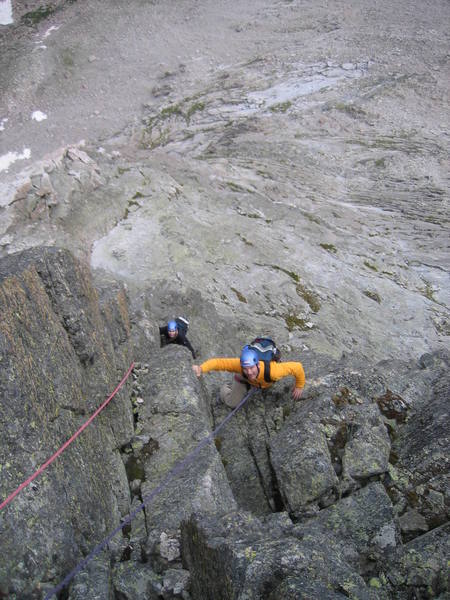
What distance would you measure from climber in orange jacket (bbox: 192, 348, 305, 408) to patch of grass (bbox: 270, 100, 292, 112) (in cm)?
2637

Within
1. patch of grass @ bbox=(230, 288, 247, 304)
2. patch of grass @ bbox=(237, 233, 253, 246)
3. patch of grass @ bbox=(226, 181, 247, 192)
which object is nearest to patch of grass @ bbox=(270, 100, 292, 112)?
patch of grass @ bbox=(226, 181, 247, 192)

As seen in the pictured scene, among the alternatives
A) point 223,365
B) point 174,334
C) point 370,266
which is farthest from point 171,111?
point 223,365

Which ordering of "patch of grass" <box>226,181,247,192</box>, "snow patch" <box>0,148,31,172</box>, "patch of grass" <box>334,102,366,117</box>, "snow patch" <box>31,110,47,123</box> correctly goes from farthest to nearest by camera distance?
1. "snow patch" <box>31,110,47,123</box>
2. "patch of grass" <box>334,102,366,117</box>
3. "snow patch" <box>0,148,31,172</box>
4. "patch of grass" <box>226,181,247,192</box>

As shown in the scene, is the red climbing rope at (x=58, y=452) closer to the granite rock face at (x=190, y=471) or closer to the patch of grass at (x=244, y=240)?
the granite rock face at (x=190, y=471)

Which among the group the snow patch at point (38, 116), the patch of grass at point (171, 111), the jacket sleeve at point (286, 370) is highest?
the snow patch at point (38, 116)

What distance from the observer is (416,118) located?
3102 centimetres

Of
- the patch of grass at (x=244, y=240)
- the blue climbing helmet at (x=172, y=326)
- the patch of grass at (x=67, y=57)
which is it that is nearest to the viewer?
the blue climbing helmet at (x=172, y=326)

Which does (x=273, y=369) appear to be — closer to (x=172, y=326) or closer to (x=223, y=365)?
(x=223, y=365)

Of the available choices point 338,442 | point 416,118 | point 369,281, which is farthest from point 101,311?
point 416,118

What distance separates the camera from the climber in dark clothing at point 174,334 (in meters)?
13.8

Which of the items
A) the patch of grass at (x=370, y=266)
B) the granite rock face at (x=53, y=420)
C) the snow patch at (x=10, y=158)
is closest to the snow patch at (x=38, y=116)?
the snow patch at (x=10, y=158)

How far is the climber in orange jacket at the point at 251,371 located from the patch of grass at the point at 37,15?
1811 inches

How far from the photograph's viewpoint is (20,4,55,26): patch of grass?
42.9 m

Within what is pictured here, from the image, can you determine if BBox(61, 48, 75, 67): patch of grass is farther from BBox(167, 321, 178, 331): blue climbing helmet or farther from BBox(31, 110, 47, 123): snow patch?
BBox(167, 321, 178, 331): blue climbing helmet
